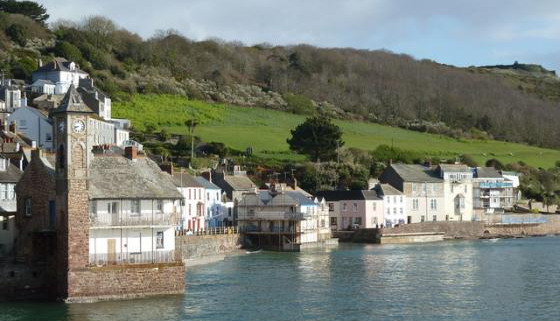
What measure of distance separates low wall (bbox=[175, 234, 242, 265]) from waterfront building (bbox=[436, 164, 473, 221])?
41875 millimetres

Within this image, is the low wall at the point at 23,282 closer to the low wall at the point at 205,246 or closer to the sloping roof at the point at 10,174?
the sloping roof at the point at 10,174

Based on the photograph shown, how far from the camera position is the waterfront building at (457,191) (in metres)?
120

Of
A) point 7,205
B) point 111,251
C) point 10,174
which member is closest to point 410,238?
point 10,174

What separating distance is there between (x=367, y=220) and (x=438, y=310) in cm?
5844

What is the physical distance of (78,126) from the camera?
152 feet

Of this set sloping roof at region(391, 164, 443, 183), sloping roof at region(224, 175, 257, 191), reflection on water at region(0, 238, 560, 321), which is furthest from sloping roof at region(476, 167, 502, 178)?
reflection on water at region(0, 238, 560, 321)

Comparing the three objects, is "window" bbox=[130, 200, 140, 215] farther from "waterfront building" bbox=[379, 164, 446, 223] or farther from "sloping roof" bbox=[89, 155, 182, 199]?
"waterfront building" bbox=[379, 164, 446, 223]

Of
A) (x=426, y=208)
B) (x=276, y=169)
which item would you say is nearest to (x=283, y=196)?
(x=276, y=169)

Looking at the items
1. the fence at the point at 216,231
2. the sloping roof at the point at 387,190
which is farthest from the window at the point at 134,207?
the sloping roof at the point at 387,190

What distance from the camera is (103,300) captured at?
45.4m

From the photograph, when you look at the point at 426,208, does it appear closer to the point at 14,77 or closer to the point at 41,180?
the point at 14,77

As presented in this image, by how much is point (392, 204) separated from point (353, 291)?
56.8 meters

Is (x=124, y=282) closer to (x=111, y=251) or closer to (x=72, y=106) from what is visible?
(x=111, y=251)

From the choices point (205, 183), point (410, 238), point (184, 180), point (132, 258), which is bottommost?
point (410, 238)
